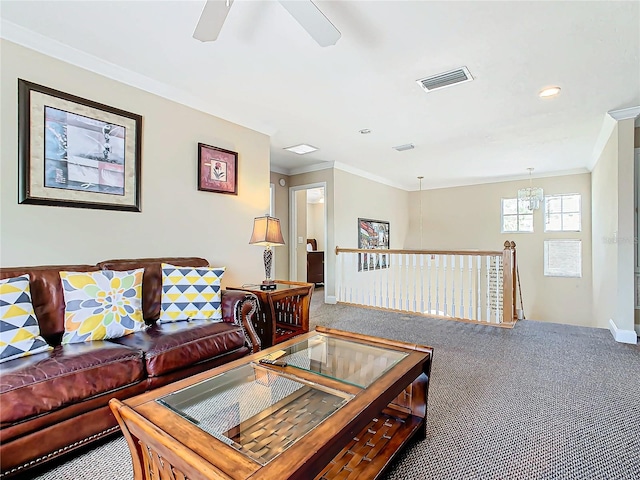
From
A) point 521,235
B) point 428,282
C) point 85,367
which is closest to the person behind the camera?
point 85,367

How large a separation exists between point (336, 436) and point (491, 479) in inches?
34.8

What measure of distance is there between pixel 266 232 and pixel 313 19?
6.18 feet

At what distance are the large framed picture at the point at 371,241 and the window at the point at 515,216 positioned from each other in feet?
8.40

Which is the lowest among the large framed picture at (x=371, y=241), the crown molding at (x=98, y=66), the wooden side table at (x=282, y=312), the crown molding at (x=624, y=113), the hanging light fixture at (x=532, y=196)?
the wooden side table at (x=282, y=312)

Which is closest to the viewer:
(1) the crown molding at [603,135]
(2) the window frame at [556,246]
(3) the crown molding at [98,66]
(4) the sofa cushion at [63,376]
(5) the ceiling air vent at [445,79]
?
(4) the sofa cushion at [63,376]

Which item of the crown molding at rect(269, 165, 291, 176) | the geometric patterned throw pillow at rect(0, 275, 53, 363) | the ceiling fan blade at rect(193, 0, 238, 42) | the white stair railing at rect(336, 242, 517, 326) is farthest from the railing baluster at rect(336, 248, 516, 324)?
the ceiling fan blade at rect(193, 0, 238, 42)

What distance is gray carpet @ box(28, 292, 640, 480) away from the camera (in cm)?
147

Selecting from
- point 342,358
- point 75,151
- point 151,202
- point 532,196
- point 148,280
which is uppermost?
point 532,196

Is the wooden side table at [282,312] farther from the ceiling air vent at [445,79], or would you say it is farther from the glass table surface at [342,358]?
the ceiling air vent at [445,79]

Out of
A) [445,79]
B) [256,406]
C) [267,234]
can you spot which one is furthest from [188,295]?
[445,79]

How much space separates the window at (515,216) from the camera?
675 cm

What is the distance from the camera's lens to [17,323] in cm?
170

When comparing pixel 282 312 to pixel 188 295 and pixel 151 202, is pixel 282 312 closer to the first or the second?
pixel 188 295

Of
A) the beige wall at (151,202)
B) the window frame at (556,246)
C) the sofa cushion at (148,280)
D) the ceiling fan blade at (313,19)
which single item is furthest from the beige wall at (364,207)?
the ceiling fan blade at (313,19)
